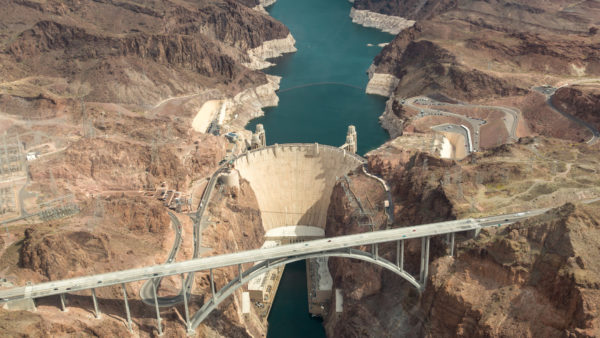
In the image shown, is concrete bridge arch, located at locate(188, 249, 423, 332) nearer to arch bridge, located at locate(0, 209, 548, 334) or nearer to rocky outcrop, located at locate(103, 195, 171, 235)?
arch bridge, located at locate(0, 209, 548, 334)

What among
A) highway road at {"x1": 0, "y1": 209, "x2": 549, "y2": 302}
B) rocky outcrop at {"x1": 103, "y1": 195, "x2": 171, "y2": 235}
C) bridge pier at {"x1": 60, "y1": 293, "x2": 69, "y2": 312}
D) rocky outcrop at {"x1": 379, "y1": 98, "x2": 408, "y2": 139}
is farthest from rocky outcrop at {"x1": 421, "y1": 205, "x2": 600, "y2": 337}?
rocky outcrop at {"x1": 379, "y1": 98, "x2": 408, "y2": 139}

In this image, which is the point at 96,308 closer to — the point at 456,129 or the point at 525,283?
the point at 525,283

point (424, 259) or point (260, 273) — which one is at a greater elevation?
point (424, 259)

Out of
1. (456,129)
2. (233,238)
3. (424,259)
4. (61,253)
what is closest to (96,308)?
(61,253)

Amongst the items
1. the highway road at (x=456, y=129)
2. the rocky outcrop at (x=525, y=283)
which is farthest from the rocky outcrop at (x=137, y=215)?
the highway road at (x=456, y=129)

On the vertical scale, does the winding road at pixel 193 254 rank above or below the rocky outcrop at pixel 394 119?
below

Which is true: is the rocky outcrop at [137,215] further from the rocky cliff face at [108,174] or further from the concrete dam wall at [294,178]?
the concrete dam wall at [294,178]

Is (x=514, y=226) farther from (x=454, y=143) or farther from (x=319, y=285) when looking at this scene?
(x=454, y=143)
